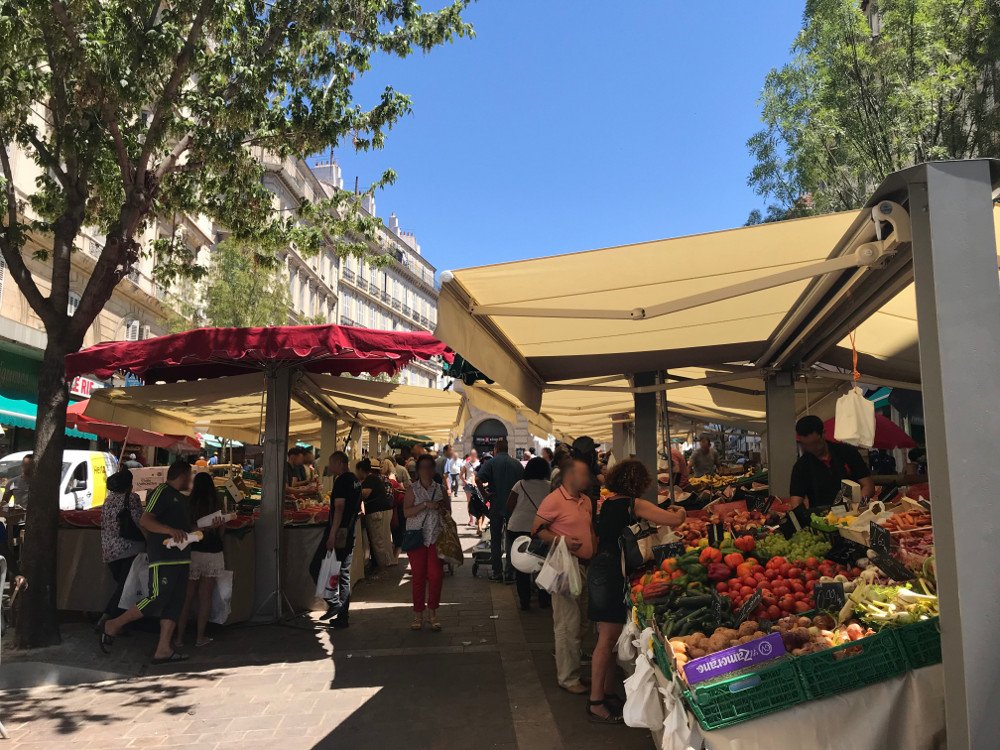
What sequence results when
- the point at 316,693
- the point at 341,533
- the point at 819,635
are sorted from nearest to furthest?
the point at 819,635 → the point at 316,693 → the point at 341,533

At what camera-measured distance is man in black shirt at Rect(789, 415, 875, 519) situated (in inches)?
241

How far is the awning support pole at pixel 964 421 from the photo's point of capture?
97.5 inches

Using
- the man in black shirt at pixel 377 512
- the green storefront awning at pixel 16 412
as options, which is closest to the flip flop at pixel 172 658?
the man in black shirt at pixel 377 512

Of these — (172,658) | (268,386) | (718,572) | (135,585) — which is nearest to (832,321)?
(718,572)

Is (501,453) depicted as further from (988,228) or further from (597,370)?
(988,228)

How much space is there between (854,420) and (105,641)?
626 cm

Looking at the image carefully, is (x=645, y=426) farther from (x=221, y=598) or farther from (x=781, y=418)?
(x=221, y=598)

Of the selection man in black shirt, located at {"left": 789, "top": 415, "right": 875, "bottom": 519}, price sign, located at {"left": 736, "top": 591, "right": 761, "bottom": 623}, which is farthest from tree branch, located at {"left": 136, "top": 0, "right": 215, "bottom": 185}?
price sign, located at {"left": 736, "top": 591, "right": 761, "bottom": 623}

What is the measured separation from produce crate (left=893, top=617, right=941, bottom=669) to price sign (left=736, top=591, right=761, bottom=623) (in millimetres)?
896

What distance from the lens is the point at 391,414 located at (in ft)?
43.3

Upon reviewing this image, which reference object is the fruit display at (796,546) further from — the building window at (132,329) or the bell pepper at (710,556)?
the building window at (132,329)

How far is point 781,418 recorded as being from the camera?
300 inches

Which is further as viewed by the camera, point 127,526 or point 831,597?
point 127,526

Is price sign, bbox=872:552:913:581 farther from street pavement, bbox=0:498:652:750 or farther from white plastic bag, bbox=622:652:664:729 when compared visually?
street pavement, bbox=0:498:652:750
